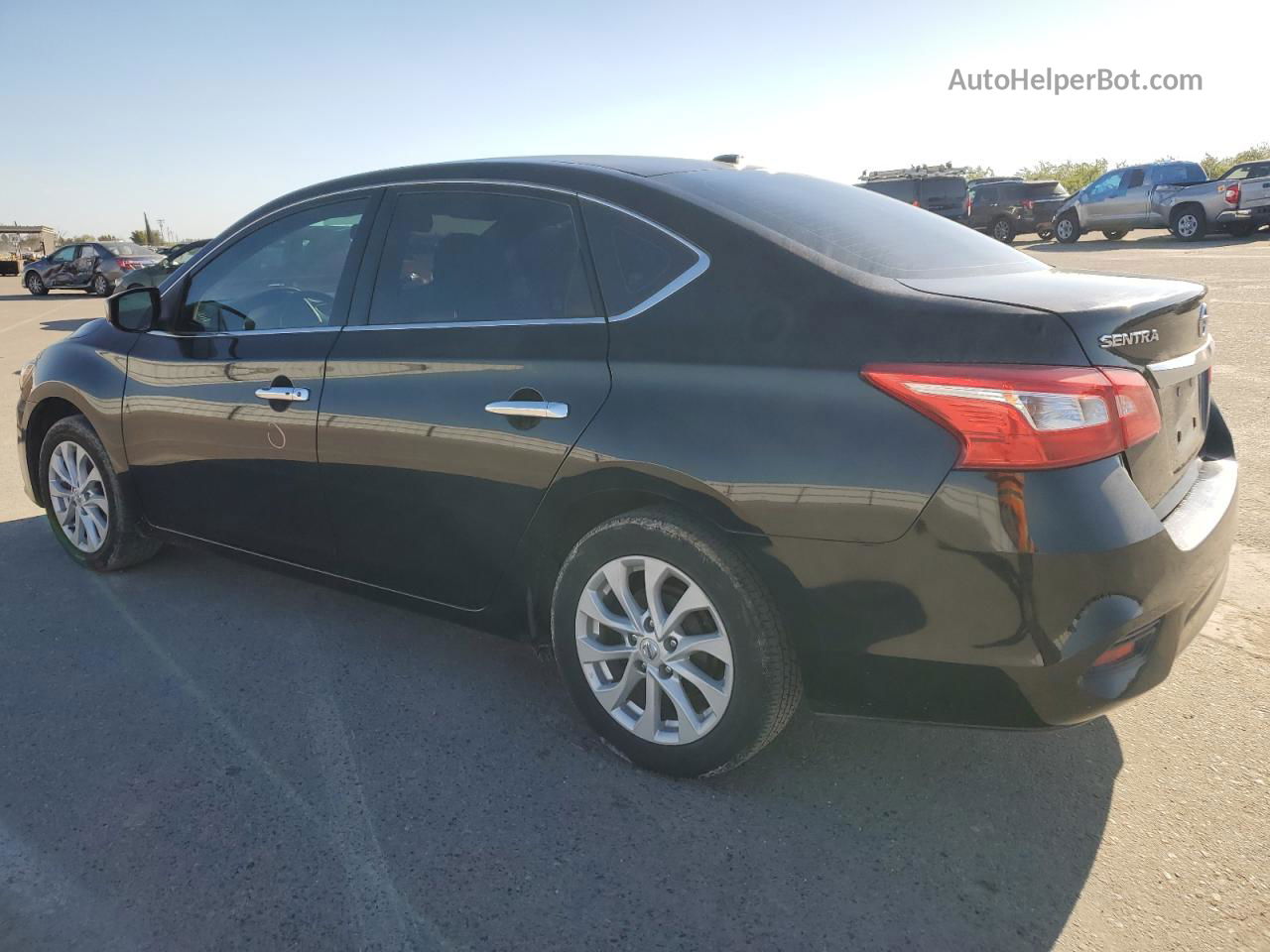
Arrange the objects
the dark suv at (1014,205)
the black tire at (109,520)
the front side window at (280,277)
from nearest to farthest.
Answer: the front side window at (280,277), the black tire at (109,520), the dark suv at (1014,205)

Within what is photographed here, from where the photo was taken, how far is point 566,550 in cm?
316

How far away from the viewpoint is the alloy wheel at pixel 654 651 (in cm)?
279

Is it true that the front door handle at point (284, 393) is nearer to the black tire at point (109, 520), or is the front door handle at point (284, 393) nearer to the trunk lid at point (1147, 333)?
the black tire at point (109, 520)

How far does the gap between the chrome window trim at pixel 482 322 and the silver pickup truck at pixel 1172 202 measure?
975 inches

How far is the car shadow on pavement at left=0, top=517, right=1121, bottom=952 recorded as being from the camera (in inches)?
94.1

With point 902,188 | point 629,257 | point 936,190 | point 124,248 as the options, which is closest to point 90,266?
point 124,248

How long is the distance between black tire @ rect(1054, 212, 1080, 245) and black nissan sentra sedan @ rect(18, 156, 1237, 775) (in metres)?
26.8

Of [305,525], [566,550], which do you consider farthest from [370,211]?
[566,550]

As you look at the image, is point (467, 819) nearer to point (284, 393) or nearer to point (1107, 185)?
point (284, 393)

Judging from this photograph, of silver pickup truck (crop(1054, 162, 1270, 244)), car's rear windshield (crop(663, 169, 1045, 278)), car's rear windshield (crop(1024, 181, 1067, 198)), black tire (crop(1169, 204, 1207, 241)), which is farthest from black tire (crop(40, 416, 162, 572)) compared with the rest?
car's rear windshield (crop(1024, 181, 1067, 198))

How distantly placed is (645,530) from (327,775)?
3.94 feet

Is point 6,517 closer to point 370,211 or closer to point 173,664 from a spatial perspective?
point 173,664

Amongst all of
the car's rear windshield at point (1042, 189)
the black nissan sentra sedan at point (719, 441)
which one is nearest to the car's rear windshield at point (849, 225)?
the black nissan sentra sedan at point (719, 441)

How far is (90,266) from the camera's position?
26.0m
